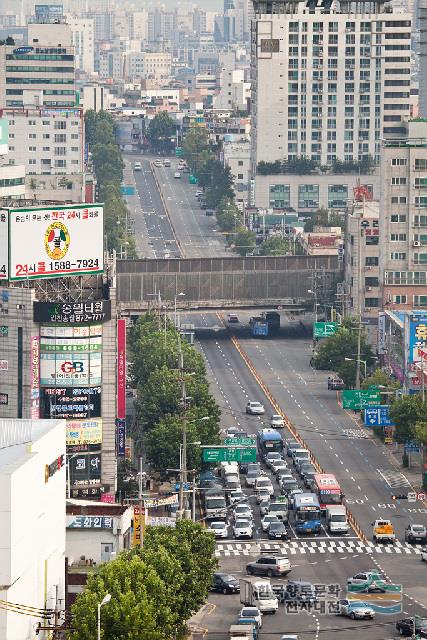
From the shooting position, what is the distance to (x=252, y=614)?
12419 centimetres

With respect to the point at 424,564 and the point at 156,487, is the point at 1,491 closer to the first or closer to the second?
the point at 424,564

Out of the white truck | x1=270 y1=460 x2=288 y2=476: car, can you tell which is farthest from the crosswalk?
x1=270 y1=460 x2=288 y2=476: car

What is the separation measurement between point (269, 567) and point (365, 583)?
7.38m

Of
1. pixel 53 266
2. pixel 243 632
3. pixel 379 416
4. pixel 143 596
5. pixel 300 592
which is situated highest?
pixel 53 266

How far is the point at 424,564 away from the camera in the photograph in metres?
140

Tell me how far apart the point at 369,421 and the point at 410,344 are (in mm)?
15283

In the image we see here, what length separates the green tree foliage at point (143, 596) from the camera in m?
107

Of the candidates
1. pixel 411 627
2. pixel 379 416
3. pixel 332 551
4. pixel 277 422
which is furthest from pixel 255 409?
pixel 411 627

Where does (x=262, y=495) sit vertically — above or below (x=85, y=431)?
below

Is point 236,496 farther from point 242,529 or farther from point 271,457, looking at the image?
point 271,457

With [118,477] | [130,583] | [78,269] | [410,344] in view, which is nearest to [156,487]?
[118,477]

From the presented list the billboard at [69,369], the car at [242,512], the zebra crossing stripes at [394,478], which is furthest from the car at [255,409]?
the billboard at [69,369]

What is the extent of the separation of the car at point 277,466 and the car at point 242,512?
13179 mm

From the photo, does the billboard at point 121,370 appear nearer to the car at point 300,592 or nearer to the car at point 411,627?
the car at point 300,592
